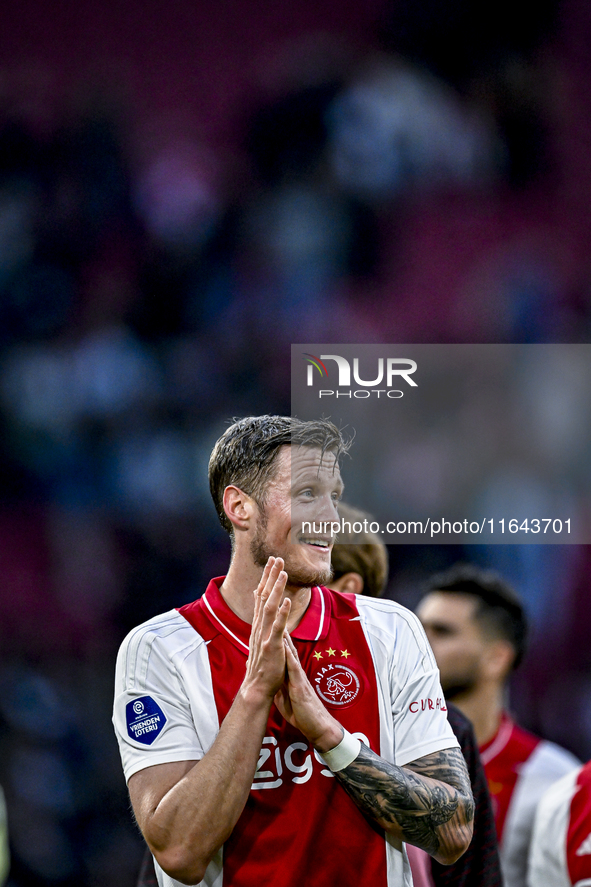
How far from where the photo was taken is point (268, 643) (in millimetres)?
1499

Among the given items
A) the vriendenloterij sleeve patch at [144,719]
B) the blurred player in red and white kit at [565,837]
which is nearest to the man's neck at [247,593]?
the vriendenloterij sleeve patch at [144,719]

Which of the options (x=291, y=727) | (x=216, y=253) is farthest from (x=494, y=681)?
(x=216, y=253)

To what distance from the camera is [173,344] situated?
5.69 metres

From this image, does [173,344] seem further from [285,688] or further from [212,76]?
[285,688]

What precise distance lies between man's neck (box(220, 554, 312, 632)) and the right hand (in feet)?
0.51

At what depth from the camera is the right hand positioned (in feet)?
4.90

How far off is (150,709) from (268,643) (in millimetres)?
270

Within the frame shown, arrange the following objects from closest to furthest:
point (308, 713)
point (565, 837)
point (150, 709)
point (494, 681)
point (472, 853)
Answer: point (308, 713), point (150, 709), point (472, 853), point (565, 837), point (494, 681)

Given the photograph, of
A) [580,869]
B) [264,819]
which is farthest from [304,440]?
[580,869]

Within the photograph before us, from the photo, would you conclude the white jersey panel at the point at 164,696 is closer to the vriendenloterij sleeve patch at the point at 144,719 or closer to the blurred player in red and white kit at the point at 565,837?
the vriendenloterij sleeve patch at the point at 144,719

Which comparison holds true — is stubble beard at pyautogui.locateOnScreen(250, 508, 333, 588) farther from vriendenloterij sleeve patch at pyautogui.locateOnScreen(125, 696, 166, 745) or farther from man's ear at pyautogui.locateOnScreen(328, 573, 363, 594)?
man's ear at pyautogui.locateOnScreen(328, 573, 363, 594)

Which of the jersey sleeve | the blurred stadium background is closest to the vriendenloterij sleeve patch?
the jersey sleeve

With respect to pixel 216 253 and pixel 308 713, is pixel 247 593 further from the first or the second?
pixel 216 253

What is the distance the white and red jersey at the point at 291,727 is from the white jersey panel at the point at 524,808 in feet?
5.61
